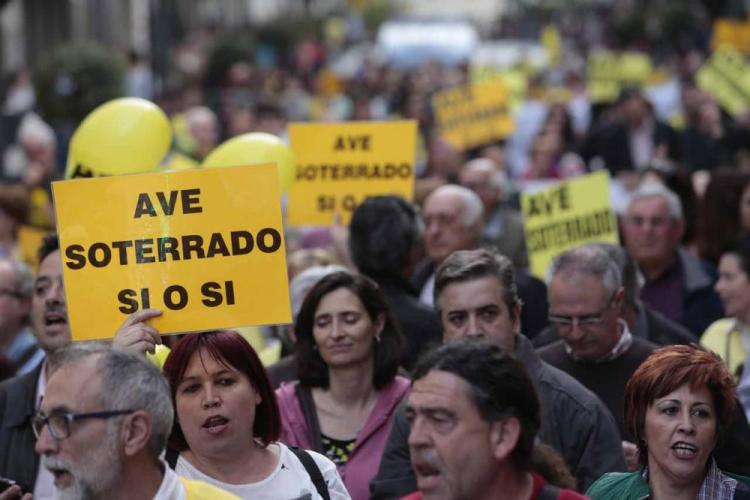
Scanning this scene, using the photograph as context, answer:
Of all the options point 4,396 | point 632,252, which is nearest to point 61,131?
point 632,252

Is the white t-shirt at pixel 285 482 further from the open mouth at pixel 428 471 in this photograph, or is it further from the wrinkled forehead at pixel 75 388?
the open mouth at pixel 428 471

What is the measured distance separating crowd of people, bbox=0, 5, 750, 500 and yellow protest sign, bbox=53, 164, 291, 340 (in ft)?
0.58

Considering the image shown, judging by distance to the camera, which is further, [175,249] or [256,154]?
[256,154]

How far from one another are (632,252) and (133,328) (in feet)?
14.2

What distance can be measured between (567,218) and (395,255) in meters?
2.10

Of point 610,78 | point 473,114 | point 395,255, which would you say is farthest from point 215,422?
point 610,78

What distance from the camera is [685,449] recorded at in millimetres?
5438

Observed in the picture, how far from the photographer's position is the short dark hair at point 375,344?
6.84 metres

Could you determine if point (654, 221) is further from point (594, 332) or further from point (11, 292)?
point (11, 292)

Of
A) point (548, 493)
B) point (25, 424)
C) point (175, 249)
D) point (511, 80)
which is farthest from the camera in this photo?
point (511, 80)

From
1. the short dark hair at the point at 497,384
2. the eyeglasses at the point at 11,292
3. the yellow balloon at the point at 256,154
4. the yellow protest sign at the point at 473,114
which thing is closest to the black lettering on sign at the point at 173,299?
the short dark hair at the point at 497,384

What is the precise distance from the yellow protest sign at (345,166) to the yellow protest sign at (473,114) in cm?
597

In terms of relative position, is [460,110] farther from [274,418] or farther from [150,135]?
[274,418]

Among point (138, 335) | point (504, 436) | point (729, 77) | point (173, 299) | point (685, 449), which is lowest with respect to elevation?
point (685, 449)
